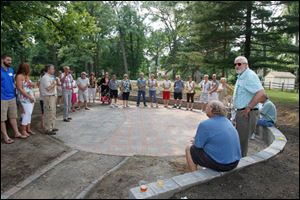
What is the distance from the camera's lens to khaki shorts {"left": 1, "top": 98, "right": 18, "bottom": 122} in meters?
5.43

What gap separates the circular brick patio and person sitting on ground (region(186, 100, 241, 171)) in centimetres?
195

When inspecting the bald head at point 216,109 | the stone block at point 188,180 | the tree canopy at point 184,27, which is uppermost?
the tree canopy at point 184,27

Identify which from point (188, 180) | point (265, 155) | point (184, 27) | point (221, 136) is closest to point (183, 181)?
point (188, 180)

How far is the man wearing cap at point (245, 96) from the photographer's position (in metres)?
4.77

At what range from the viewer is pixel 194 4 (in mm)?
3945

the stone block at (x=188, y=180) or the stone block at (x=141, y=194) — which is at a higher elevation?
the stone block at (x=188, y=180)

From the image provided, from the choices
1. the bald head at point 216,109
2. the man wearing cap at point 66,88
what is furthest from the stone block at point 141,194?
the man wearing cap at point 66,88

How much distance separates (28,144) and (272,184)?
465 centimetres

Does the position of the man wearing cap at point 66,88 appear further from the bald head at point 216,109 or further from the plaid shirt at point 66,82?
the bald head at point 216,109

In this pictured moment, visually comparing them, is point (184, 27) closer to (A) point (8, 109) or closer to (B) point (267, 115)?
(B) point (267, 115)

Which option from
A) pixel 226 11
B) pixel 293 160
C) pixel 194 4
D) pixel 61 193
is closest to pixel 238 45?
pixel 226 11

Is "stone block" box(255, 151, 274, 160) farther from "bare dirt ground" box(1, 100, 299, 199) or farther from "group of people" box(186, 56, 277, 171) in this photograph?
"group of people" box(186, 56, 277, 171)

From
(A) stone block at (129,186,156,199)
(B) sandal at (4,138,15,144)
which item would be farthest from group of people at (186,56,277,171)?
(B) sandal at (4,138,15,144)

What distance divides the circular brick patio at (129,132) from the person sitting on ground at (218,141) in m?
1.95
